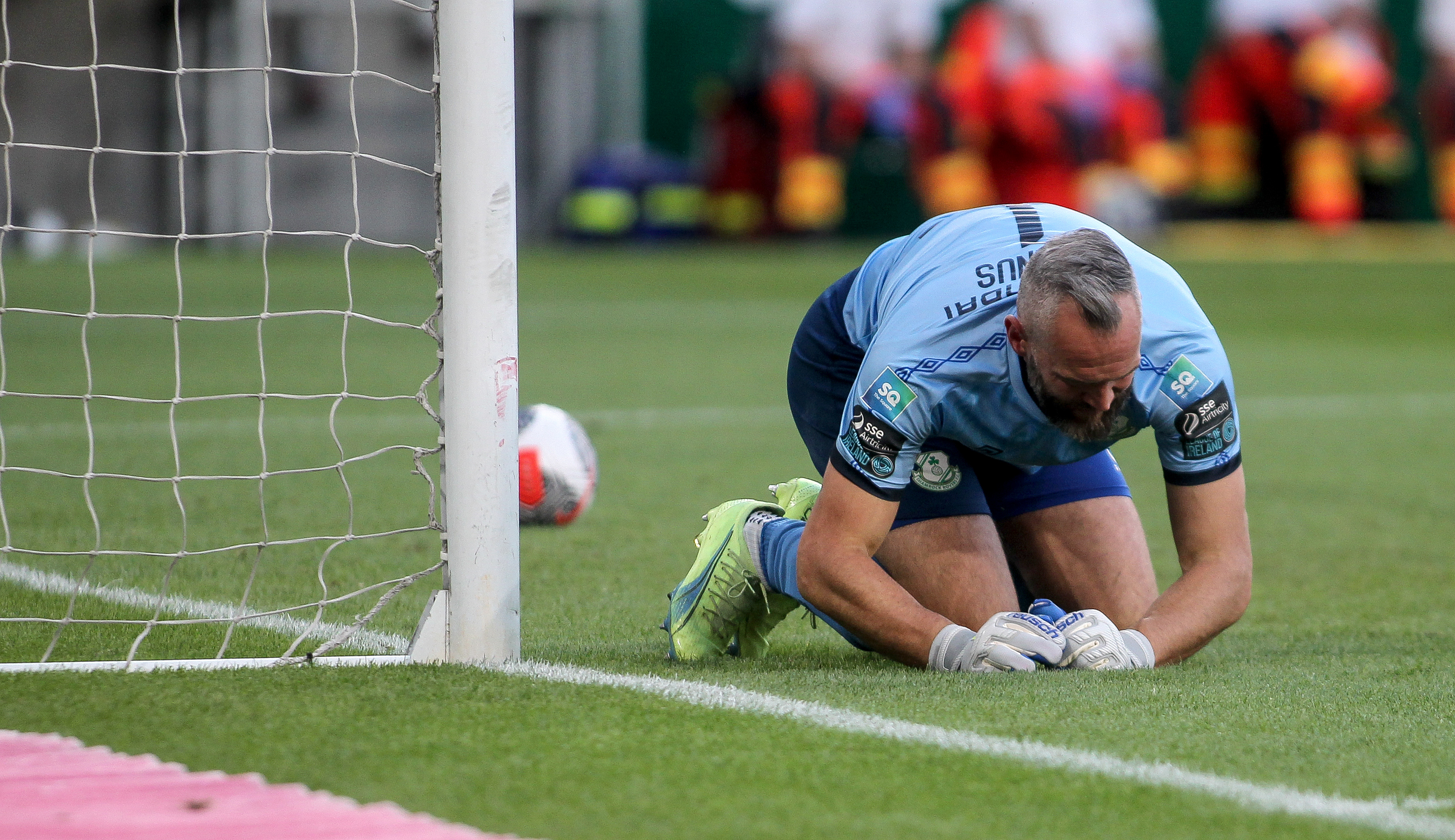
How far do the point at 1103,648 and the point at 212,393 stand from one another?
5.60 meters

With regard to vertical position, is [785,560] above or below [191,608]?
above

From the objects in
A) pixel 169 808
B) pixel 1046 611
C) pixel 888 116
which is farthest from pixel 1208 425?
pixel 888 116

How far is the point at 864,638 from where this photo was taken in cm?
311

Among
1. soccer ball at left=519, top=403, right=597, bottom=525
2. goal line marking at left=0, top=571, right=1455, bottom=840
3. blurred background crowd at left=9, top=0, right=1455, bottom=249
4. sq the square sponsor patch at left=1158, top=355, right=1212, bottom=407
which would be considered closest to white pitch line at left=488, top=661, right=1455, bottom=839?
goal line marking at left=0, top=571, right=1455, bottom=840

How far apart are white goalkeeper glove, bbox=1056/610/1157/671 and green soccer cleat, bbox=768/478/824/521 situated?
0.65 m

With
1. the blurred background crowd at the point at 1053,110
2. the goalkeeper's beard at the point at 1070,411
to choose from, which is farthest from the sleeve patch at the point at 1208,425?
the blurred background crowd at the point at 1053,110

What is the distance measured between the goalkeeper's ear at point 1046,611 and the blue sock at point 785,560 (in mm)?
327

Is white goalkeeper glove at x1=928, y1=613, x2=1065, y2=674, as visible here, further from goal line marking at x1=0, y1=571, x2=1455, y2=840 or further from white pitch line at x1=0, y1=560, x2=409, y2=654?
white pitch line at x1=0, y1=560, x2=409, y2=654

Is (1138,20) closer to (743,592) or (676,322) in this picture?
(676,322)

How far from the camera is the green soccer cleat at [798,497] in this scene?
11.8ft

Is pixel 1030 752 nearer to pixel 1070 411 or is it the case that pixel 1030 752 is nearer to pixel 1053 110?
pixel 1070 411

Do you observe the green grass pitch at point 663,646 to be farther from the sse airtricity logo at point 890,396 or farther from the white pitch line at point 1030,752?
the sse airtricity logo at point 890,396

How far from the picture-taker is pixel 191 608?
3625mm

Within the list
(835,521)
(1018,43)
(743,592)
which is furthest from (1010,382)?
(1018,43)
